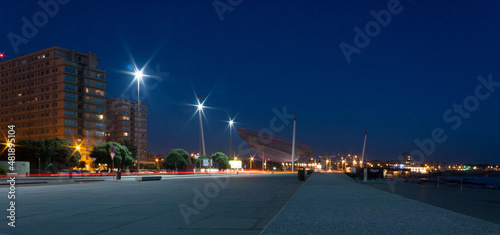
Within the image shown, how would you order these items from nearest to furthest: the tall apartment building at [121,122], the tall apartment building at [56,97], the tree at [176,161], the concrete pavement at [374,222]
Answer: the concrete pavement at [374,222]
the tree at [176,161]
the tall apartment building at [56,97]
the tall apartment building at [121,122]

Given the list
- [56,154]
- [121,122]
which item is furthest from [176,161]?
[121,122]

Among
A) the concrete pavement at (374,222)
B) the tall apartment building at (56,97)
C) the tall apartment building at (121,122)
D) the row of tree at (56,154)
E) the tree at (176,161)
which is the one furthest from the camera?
the tall apartment building at (121,122)

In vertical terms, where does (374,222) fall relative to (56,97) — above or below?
below

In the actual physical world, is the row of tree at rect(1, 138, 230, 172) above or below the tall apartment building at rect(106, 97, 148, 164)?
below

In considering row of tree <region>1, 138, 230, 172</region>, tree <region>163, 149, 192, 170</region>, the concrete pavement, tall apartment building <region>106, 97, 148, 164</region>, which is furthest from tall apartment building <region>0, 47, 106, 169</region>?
the concrete pavement

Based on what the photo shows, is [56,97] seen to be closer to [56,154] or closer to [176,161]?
[56,154]

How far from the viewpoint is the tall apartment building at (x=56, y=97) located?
109312 millimetres

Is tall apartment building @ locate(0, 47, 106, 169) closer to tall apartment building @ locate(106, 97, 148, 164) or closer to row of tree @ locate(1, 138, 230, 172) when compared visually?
row of tree @ locate(1, 138, 230, 172)

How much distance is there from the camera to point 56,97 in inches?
4336

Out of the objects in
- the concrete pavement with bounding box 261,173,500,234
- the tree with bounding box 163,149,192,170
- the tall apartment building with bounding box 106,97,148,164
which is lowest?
the tree with bounding box 163,149,192,170

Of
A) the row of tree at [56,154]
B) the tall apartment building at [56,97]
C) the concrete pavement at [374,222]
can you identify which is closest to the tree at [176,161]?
the row of tree at [56,154]

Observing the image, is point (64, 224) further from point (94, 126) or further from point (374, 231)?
point (94, 126)

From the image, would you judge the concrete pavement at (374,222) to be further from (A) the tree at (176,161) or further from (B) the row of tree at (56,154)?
(A) the tree at (176,161)

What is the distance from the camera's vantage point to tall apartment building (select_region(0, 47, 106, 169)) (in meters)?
109
